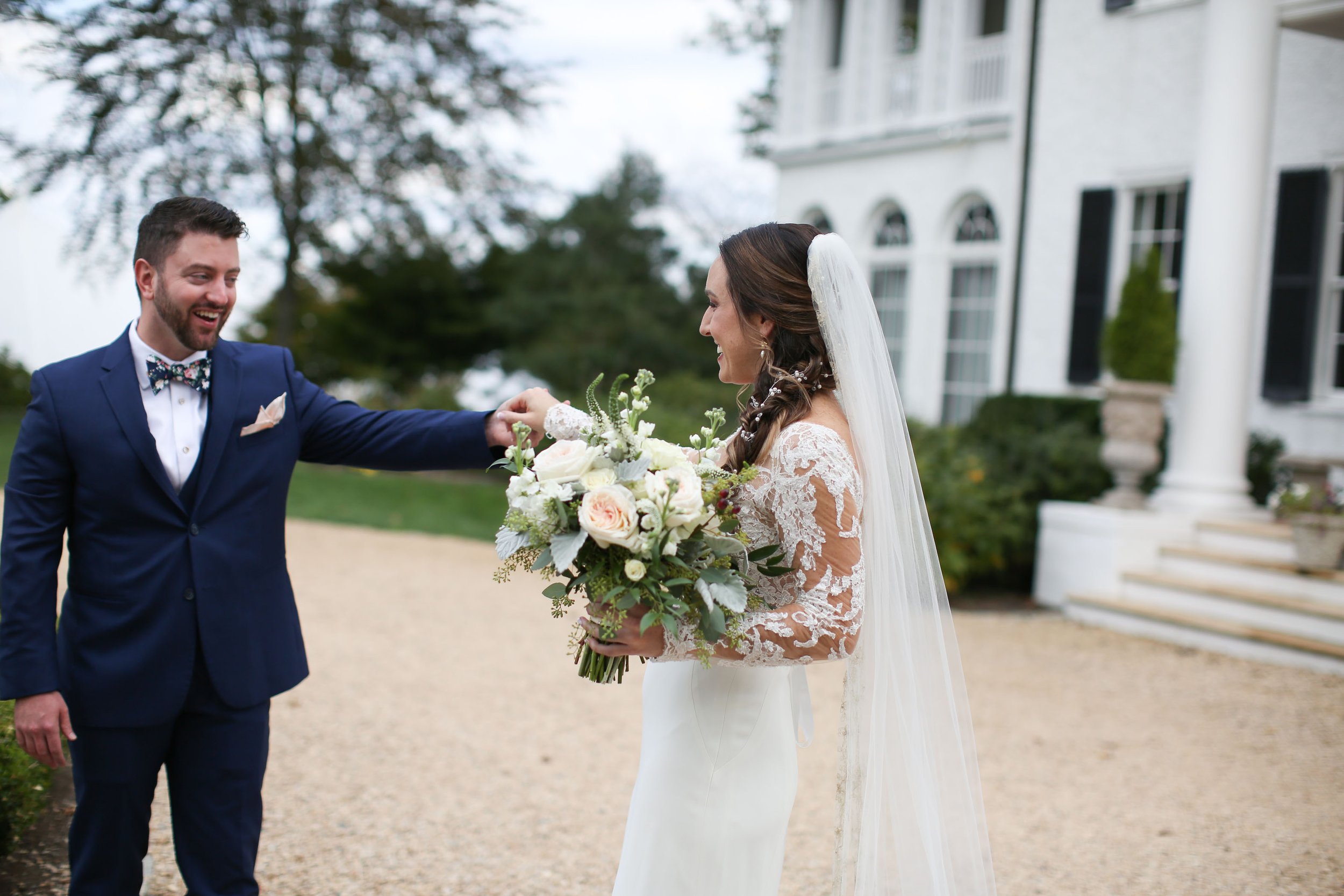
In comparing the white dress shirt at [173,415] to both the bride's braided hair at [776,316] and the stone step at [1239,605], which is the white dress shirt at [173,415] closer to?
the bride's braided hair at [776,316]

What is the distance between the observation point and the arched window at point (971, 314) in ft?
45.9

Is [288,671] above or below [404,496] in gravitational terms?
above

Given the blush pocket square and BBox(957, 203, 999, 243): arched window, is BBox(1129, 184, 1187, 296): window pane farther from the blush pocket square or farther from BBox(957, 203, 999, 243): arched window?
the blush pocket square

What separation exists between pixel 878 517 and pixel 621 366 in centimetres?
1545

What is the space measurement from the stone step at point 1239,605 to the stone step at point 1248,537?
376mm

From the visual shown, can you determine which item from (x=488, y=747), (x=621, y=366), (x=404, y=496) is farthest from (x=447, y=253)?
(x=488, y=747)

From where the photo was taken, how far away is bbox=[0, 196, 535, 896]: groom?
8.71ft

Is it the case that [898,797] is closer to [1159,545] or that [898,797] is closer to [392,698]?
[392,698]

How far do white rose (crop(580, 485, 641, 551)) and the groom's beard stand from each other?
1206 millimetres

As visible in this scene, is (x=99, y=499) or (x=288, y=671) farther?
(x=288, y=671)

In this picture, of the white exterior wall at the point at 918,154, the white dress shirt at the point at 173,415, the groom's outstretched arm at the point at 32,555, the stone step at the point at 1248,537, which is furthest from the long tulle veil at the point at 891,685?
the white exterior wall at the point at 918,154

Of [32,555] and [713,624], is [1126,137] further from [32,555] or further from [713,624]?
[32,555]

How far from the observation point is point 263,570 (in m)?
2.89

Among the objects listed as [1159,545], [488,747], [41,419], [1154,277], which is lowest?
[488,747]
